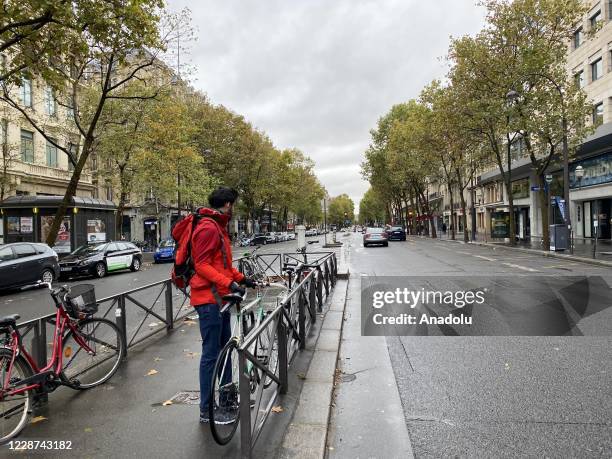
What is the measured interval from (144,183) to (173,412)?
27.7m

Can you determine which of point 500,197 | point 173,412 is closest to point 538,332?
point 173,412

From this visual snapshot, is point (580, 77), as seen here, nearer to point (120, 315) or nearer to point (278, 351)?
point (278, 351)

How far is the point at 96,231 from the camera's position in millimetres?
24406

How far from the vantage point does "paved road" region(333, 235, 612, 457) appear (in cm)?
336

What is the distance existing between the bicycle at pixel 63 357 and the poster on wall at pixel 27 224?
65.3ft

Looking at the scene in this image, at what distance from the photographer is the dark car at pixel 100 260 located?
1714 cm

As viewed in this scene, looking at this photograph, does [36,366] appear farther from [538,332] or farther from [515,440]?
[538,332]

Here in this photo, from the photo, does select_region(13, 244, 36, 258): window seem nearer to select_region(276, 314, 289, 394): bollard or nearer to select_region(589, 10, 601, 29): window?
select_region(276, 314, 289, 394): bollard

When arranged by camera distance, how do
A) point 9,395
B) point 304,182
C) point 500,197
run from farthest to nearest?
point 304,182 < point 500,197 < point 9,395

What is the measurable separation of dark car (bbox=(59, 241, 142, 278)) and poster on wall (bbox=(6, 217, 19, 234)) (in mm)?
5366

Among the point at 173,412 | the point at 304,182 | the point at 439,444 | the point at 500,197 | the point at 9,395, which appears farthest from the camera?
the point at 304,182

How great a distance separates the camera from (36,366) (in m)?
3.99

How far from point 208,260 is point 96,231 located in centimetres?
2341

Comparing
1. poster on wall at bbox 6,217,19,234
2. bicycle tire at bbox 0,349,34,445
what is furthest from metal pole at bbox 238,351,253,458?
poster on wall at bbox 6,217,19,234
